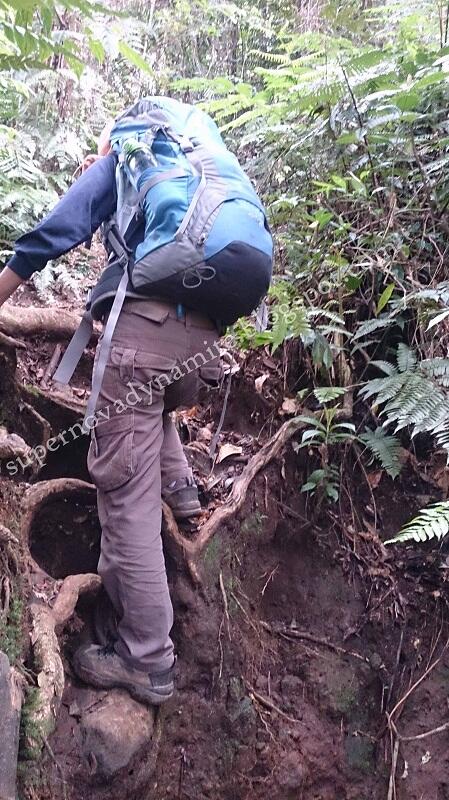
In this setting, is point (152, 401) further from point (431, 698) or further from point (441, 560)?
point (431, 698)

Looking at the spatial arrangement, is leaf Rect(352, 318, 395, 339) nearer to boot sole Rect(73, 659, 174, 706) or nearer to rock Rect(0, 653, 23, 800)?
boot sole Rect(73, 659, 174, 706)

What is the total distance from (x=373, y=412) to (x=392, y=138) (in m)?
2.04

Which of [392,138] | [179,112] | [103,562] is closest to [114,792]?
[103,562]

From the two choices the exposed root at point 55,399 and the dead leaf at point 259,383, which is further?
the dead leaf at point 259,383

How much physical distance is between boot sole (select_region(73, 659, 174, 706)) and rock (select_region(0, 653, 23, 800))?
0.75 metres

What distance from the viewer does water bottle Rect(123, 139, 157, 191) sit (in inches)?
115

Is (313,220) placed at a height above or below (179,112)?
below

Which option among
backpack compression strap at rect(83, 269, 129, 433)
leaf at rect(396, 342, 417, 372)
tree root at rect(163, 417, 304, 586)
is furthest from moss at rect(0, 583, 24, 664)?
leaf at rect(396, 342, 417, 372)

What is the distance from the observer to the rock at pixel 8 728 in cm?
225

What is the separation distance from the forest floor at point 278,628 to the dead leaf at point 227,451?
2cm

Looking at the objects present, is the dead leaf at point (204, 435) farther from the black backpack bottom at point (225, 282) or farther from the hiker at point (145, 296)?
the black backpack bottom at point (225, 282)

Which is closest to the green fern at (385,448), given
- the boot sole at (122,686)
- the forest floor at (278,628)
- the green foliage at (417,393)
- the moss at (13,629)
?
the forest floor at (278,628)

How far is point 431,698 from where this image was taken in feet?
13.0

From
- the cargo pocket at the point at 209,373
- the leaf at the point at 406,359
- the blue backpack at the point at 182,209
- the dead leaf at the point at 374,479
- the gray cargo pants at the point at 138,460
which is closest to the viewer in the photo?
the blue backpack at the point at 182,209
